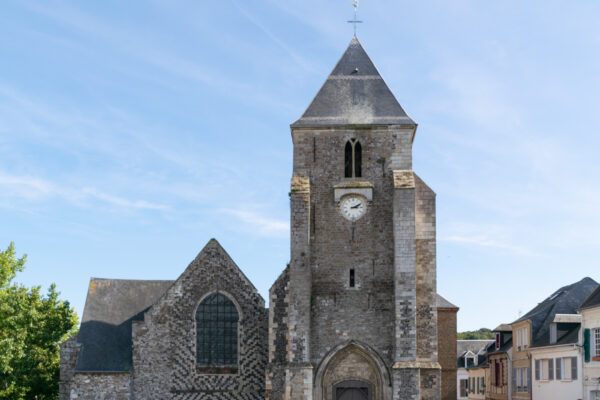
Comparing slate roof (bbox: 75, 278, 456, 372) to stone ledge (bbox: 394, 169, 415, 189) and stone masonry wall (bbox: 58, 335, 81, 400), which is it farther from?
stone ledge (bbox: 394, 169, 415, 189)

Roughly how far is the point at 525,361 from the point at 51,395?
79.0 ft

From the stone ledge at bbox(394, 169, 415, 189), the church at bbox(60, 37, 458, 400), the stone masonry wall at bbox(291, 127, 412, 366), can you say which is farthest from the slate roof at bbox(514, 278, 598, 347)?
the stone ledge at bbox(394, 169, 415, 189)

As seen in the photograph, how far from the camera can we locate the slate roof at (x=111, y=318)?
31.0 meters

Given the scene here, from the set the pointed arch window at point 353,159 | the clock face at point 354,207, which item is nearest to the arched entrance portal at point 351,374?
the clock face at point 354,207

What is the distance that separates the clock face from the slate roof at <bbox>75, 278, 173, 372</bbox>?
414 inches

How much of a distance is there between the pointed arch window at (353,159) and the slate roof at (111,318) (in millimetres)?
11071

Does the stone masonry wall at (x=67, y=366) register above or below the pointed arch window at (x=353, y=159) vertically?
below

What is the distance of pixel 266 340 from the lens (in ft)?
103

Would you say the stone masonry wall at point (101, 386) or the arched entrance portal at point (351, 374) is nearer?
the arched entrance portal at point (351, 374)

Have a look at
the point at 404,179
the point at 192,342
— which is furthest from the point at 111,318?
the point at 404,179

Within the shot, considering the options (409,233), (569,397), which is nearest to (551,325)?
(569,397)

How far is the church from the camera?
26906 mm

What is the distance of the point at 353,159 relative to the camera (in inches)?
1131

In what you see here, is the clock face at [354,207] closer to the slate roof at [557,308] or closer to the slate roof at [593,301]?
A: the slate roof at [593,301]
